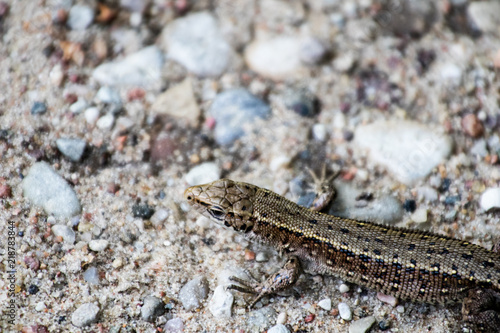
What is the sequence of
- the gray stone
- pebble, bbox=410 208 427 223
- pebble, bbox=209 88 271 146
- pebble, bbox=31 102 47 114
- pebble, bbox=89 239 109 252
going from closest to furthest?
1. pebble, bbox=89 239 109 252
2. the gray stone
3. pebble, bbox=410 208 427 223
4. pebble, bbox=31 102 47 114
5. pebble, bbox=209 88 271 146

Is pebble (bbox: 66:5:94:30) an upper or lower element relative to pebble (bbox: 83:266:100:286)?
upper

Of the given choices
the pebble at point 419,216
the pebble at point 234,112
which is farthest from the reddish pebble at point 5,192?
the pebble at point 419,216

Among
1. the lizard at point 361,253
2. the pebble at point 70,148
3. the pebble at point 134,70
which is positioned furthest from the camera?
the pebble at point 134,70

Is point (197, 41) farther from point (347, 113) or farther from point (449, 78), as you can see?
point (449, 78)

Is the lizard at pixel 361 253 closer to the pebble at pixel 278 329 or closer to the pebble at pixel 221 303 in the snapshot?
the pebble at pixel 221 303

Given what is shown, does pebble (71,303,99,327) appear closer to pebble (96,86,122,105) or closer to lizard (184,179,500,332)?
lizard (184,179,500,332)

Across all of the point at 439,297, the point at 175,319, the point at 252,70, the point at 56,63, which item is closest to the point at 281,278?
the point at 175,319

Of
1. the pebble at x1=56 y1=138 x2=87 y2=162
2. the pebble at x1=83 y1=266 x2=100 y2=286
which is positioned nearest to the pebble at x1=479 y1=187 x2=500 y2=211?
the pebble at x1=83 y1=266 x2=100 y2=286
